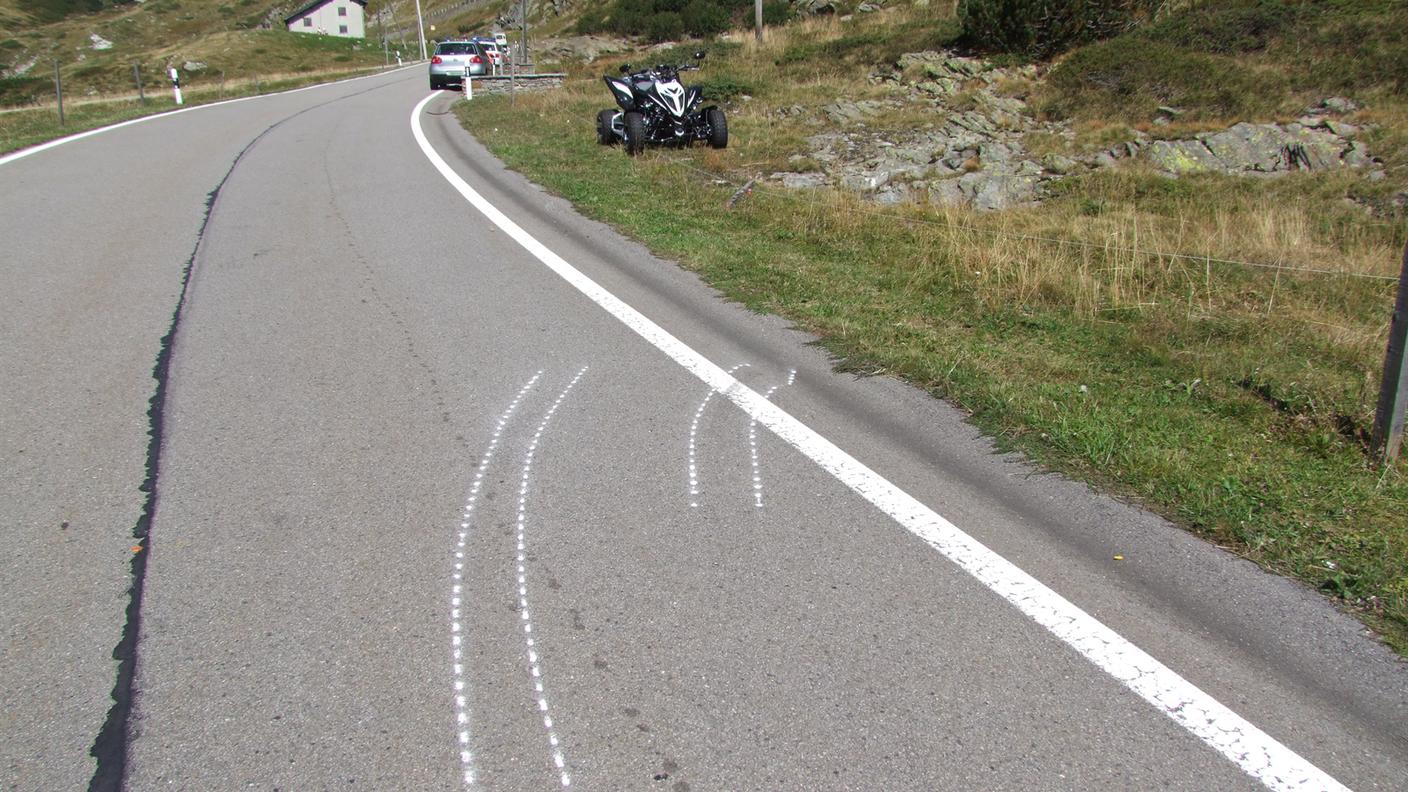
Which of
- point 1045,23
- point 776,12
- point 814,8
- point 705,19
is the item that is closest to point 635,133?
point 1045,23

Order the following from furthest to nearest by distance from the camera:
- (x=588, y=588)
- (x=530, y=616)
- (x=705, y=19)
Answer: (x=705, y=19)
(x=588, y=588)
(x=530, y=616)

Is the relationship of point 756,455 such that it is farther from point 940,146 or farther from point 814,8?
point 814,8

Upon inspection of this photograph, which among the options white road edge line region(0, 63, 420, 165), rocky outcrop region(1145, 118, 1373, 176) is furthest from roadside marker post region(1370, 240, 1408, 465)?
white road edge line region(0, 63, 420, 165)

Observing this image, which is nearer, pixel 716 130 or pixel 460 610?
pixel 460 610

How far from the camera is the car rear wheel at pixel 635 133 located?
14172mm

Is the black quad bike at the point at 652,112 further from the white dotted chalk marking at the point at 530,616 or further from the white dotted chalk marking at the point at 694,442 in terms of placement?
the white dotted chalk marking at the point at 530,616

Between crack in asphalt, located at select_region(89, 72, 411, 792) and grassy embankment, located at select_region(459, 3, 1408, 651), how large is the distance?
342 centimetres

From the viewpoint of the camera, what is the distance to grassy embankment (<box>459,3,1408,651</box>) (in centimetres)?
417

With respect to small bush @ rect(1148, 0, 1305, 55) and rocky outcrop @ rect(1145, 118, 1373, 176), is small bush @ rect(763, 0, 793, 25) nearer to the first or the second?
small bush @ rect(1148, 0, 1305, 55)

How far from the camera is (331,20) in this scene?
89.2m

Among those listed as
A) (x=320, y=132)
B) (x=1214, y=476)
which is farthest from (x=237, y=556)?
(x=320, y=132)

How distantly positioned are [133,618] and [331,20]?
98018 mm

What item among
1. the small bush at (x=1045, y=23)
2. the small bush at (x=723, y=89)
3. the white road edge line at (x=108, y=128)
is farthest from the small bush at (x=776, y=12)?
the white road edge line at (x=108, y=128)

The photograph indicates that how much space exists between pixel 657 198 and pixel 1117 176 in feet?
24.3
